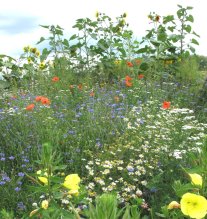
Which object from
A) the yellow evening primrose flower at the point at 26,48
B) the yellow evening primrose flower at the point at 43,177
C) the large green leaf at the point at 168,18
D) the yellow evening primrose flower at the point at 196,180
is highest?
the large green leaf at the point at 168,18

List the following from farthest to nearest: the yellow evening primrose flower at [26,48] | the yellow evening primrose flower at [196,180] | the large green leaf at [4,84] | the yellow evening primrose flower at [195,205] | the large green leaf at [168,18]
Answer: the large green leaf at [168,18] → the yellow evening primrose flower at [26,48] → the large green leaf at [4,84] → the yellow evening primrose flower at [196,180] → the yellow evening primrose flower at [195,205]

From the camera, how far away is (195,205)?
152 cm

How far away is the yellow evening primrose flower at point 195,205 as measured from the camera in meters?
1.51

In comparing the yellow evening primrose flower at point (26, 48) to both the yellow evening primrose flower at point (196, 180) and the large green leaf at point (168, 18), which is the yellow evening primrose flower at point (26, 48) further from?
the yellow evening primrose flower at point (196, 180)

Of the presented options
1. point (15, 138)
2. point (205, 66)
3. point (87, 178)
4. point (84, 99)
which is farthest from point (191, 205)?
point (205, 66)

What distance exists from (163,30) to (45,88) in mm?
3373

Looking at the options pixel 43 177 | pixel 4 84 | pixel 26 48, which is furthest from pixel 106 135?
pixel 26 48

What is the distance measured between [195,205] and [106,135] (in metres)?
3.26

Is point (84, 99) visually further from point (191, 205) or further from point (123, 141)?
point (191, 205)

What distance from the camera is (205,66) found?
13359 mm

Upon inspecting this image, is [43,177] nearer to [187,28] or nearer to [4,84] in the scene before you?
[4,84]

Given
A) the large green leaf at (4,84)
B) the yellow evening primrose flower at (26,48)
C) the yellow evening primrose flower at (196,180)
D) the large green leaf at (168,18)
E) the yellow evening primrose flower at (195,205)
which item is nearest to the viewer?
the yellow evening primrose flower at (195,205)

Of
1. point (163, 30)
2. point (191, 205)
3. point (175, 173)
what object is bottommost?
point (175, 173)

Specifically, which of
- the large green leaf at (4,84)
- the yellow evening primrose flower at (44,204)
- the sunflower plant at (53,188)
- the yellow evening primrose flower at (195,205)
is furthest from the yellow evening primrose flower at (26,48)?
the yellow evening primrose flower at (195,205)
